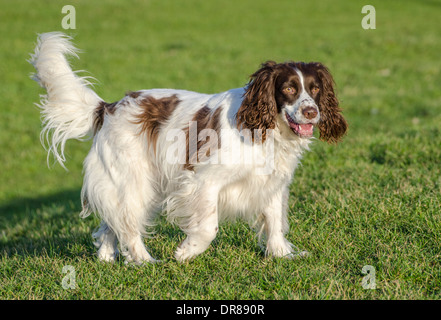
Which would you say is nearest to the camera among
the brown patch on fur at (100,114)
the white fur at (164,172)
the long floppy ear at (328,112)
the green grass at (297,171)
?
the green grass at (297,171)

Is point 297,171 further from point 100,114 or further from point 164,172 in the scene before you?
point 100,114

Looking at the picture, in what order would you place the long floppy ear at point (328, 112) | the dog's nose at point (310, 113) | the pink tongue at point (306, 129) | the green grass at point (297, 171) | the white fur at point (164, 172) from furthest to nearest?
the long floppy ear at point (328, 112) < the white fur at point (164, 172) < the pink tongue at point (306, 129) < the dog's nose at point (310, 113) < the green grass at point (297, 171)

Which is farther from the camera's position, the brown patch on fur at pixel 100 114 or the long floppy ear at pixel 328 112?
the brown patch on fur at pixel 100 114

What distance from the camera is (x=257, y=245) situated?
462 centimetres

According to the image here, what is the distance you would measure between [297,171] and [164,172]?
2.62 m

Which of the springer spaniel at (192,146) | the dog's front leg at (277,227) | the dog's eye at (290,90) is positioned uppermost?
the dog's eye at (290,90)

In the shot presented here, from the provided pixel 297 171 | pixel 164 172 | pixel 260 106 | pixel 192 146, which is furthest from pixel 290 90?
pixel 297 171

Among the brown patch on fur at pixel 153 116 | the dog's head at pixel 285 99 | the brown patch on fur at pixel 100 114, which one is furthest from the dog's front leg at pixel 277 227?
the brown patch on fur at pixel 100 114

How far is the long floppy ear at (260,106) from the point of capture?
4129mm

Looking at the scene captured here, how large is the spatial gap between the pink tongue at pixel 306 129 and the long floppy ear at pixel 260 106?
206mm

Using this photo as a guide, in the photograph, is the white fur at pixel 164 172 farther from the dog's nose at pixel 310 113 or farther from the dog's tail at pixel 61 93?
the dog's nose at pixel 310 113

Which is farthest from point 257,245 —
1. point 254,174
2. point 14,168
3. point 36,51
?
point 14,168

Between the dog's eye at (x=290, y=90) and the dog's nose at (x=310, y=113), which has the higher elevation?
the dog's eye at (x=290, y=90)

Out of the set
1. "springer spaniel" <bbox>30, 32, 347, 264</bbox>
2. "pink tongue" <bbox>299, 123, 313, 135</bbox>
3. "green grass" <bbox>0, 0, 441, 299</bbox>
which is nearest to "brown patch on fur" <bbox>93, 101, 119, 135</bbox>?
"springer spaniel" <bbox>30, 32, 347, 264</bbox>
